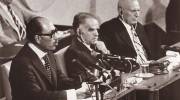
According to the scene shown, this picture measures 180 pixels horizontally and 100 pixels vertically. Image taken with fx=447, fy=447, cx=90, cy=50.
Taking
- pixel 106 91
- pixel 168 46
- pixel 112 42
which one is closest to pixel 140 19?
pixel 168 46

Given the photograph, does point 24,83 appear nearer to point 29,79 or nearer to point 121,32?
point 29,79

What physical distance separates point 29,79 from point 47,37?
38 cm

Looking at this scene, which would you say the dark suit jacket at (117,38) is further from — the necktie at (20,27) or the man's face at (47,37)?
the necktie at (20,27)

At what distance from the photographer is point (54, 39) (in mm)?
3816

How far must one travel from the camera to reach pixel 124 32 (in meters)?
4.96

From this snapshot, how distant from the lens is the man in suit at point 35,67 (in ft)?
11.9

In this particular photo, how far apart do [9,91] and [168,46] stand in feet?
7.69

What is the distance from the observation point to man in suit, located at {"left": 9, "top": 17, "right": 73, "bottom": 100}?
362cm

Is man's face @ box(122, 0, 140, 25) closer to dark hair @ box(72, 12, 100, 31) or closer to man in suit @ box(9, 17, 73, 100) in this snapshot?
dark hair @ box(72, 12, 100, 31)

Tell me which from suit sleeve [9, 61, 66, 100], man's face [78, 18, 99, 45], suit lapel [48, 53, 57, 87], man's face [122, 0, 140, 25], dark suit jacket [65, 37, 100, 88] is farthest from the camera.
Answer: man's face [122, 0, 140, 25]

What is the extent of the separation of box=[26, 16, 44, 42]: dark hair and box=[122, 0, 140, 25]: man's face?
4.82 ft

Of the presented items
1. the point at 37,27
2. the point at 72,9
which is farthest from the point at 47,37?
the point at 72,9

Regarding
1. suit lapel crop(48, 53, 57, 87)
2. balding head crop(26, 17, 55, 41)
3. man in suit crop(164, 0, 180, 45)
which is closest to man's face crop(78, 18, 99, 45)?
suit lapel crop(48, 53, 57, 87)

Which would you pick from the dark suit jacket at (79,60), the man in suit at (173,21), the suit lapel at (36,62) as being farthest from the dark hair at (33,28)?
the man in suit at (173,21)
